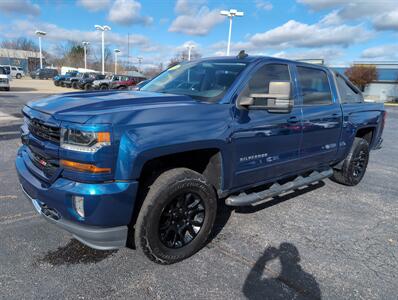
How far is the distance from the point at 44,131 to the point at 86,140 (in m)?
0.54

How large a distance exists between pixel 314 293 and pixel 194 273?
101 centimetres

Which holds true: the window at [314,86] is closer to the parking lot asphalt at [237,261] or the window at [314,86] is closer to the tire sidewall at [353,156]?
the tire sidewall at [353,156]

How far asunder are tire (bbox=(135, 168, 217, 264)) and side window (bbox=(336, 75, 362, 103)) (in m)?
2.99

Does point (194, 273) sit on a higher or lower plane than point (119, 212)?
lower

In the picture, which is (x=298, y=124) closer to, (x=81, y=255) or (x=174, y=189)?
(x=174, y=189)

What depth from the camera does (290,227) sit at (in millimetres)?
3938

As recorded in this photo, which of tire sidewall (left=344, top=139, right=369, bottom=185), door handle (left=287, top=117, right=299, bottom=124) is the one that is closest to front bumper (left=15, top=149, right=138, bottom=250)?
door handle (left=287, top=117, right=299, bottom=124)

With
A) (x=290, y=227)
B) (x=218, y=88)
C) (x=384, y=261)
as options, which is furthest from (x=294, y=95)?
(x=384, y=261)

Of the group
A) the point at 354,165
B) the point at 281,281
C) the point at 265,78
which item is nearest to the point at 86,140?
the point at 281,281

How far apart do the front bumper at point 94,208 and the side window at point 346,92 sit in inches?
148

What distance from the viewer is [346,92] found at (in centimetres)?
516

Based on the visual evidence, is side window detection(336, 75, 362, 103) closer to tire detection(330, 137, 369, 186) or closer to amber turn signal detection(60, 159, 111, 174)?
tire detection(330, 137, 369, 186)

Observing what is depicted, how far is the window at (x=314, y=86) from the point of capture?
421 centimetres

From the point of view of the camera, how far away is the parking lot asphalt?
8.79 ft
